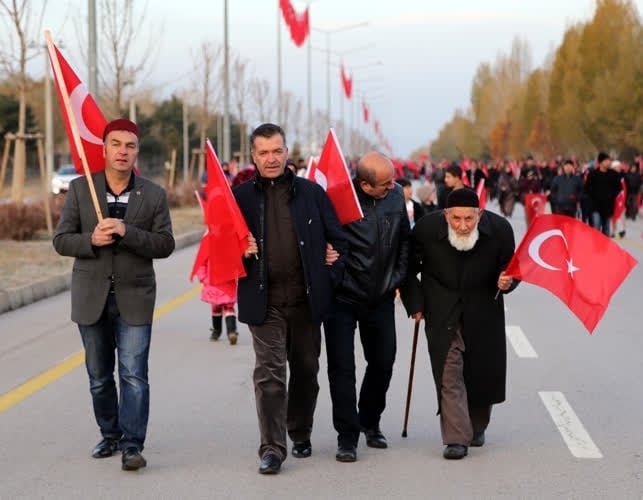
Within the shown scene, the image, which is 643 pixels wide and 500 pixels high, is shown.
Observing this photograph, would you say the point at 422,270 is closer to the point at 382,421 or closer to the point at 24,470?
the point at 382,421

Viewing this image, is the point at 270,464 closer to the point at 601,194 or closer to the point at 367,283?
the point at 367,283

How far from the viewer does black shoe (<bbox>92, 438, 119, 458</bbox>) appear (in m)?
6.87

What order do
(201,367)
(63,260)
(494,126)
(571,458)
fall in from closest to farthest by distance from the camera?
(571,458)
(201,367)
(63,260)
(494,126)

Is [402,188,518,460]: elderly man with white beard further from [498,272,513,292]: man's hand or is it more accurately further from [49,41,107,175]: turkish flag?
[49,41,107,175]: turkish flag

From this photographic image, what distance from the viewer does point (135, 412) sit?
6629mm

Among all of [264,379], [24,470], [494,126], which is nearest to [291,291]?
[264,379]

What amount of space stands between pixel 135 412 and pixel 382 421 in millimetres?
1895

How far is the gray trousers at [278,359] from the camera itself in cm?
657

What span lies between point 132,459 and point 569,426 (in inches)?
110

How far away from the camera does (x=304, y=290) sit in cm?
661

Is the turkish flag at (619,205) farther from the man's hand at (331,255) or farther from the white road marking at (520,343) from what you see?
the man's hand at (331,255)

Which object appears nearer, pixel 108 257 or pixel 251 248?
pixel 251 248

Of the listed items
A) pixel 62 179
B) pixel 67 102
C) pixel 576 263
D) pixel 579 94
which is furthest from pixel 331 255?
pixel 579 94

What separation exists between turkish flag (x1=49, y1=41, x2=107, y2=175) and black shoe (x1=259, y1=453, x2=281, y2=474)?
1793 mm
